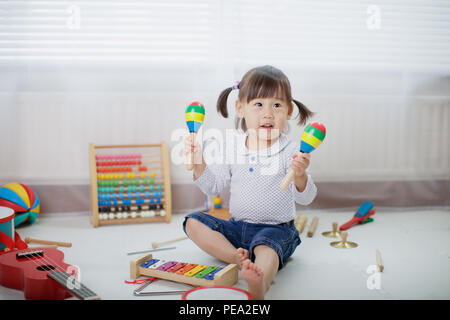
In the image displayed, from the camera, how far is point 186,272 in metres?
1.05

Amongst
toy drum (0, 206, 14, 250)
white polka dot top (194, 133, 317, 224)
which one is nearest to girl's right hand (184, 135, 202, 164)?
white polka dot top (194, 133, 317, 224)

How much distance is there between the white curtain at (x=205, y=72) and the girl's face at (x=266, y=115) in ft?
1.95

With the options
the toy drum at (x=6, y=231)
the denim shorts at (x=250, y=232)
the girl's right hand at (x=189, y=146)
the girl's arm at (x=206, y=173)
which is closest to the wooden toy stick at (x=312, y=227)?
the denim shorts at (x=250, y=232)

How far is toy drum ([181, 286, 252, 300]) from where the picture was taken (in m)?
0.87

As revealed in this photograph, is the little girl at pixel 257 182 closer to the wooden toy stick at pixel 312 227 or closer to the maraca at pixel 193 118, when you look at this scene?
the maraca at pixel 193 118

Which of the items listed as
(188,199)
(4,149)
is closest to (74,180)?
(4,149)

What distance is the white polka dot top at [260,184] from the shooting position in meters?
1.23

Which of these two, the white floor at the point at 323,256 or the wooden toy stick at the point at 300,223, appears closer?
the white floor at the point at 323,256

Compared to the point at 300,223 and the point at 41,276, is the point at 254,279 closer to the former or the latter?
the point at 41,276

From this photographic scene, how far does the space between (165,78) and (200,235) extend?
2.96ft

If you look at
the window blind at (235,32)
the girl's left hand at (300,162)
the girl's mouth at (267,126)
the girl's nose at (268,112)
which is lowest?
the girl's left hand at (300,162)

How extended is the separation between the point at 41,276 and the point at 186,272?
1.14ft

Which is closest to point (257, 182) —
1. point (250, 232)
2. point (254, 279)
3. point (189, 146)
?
point (250, 232)

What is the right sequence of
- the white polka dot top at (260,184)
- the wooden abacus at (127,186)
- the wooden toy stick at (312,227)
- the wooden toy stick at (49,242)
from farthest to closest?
1. the wooden abacus at (127,186)
2. the wooden toy stick at (312,227)
3. the wooden toy stick at (49,242)
4. the white polka dot top at (260,184)
